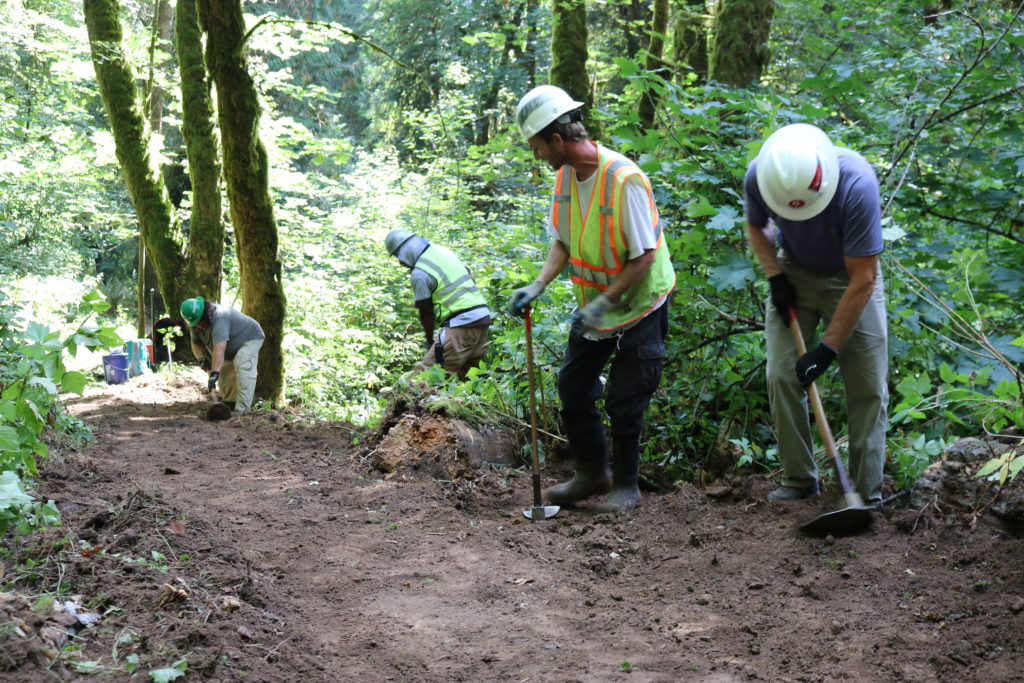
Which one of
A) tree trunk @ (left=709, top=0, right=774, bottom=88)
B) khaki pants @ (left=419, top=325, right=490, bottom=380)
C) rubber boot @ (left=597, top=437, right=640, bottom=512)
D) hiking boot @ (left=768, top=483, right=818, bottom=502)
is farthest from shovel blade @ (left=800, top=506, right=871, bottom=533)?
tree trunk @ (left=709, top=0, right=774, bottom=88)

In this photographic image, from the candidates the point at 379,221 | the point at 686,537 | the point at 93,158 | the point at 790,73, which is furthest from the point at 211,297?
the point at 686,537

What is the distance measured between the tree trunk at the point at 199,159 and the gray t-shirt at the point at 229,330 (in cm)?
290

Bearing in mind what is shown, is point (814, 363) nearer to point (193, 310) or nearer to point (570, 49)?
point (193, 310)

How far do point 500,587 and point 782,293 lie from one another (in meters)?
2.02

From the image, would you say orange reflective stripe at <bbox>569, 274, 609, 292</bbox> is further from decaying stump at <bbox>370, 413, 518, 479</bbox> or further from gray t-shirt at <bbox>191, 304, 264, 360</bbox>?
gray t-shirt at <bbox>191, 304, 264, 360</bbox>

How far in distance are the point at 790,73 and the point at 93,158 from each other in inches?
569

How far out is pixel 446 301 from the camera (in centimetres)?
827

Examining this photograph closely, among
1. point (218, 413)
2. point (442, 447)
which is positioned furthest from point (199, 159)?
point (442, 447)

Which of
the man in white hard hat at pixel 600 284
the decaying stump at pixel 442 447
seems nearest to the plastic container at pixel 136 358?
the decaying stump at pixel 442 447

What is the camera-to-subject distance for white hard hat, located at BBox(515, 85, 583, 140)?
4164 mm

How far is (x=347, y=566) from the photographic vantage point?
4008 mm

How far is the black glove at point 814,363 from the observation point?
3.77 meters

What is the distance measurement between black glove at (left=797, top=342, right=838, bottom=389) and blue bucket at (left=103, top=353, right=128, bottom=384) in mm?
13143

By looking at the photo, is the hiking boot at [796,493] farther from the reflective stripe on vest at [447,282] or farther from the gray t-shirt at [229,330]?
the gray t-shirt at [229,330]
